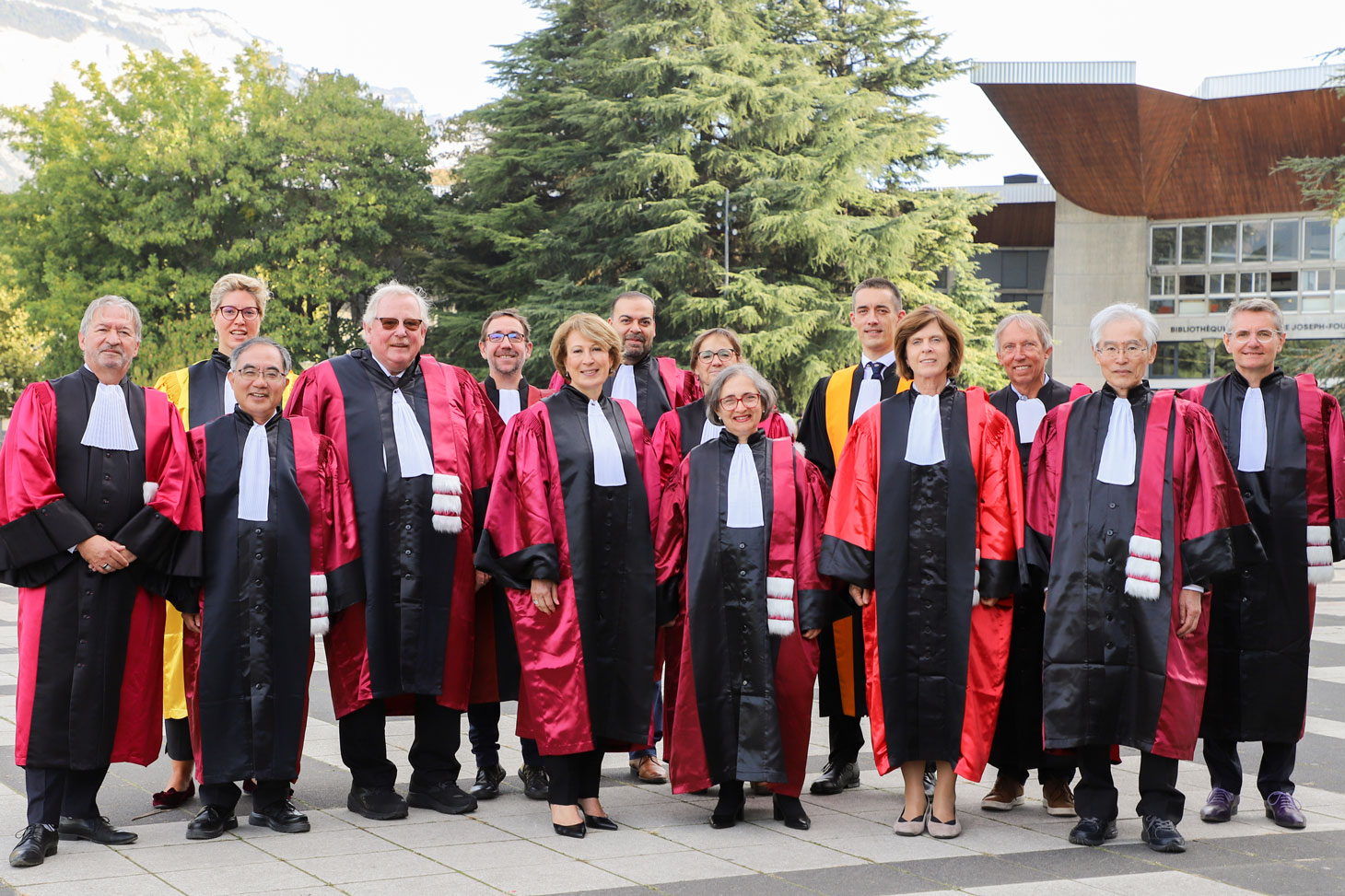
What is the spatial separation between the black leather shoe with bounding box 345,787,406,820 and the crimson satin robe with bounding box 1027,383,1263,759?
2586mm

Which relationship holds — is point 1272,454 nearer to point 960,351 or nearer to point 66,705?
point 960,351

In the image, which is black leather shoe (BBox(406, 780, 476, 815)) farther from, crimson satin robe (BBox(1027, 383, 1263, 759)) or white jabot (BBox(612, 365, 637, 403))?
crimson satin robe (BBox(1027, 383, 1263, 759))

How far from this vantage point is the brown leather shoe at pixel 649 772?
6.16 meters

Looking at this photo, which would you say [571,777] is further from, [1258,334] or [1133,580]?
[1258,334]

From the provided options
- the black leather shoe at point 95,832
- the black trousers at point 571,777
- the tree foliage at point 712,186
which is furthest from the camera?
the tree foliage at point 712,186

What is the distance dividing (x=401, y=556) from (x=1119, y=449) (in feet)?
9.49

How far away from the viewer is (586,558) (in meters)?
5.32

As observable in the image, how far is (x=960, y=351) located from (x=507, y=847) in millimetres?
2620

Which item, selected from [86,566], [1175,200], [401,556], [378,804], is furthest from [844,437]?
[1175,200]

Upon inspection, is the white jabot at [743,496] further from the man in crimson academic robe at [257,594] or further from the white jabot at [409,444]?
the man in crimson academic robe at [257,594]

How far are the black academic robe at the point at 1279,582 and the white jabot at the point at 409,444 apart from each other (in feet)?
10.9

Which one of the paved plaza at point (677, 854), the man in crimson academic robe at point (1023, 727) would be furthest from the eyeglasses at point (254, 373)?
the man in crimson academic robe at point (1023, 727)

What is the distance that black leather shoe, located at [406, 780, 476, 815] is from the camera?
5.46 m

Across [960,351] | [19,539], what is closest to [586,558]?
[960,351]
